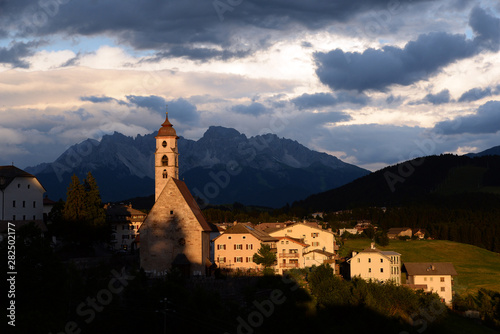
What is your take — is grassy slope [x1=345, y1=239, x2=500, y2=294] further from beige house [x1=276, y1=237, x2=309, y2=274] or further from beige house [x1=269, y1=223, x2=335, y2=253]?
beige house [x1=276, y1=237, x2=309, y2=274]

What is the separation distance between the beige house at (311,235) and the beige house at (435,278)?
21541 millimetres

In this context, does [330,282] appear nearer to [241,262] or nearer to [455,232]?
[241,262]

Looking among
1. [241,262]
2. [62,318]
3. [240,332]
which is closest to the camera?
[62,318]

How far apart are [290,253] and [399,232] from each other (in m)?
76.9

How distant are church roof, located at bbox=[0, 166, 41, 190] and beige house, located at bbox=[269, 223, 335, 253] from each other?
1963 inches

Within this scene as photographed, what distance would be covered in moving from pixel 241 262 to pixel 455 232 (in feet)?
278

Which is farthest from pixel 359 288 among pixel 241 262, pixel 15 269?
pixel 15 269

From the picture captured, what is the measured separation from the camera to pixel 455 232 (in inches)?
6289

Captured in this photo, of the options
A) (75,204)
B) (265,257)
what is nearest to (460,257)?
(265,257)

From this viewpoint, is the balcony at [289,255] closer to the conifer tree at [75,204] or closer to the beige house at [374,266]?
the beige house at [374,266]

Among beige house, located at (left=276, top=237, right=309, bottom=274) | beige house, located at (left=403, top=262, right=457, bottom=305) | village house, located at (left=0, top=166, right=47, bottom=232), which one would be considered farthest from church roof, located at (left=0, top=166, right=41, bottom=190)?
beige house, located at (left=403, top=262, right=457, bottom=305)

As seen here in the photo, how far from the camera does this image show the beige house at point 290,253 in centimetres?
9975

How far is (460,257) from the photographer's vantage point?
432 ft

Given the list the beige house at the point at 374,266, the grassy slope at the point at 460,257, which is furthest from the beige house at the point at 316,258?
the grassy slope at the point at 460,257
